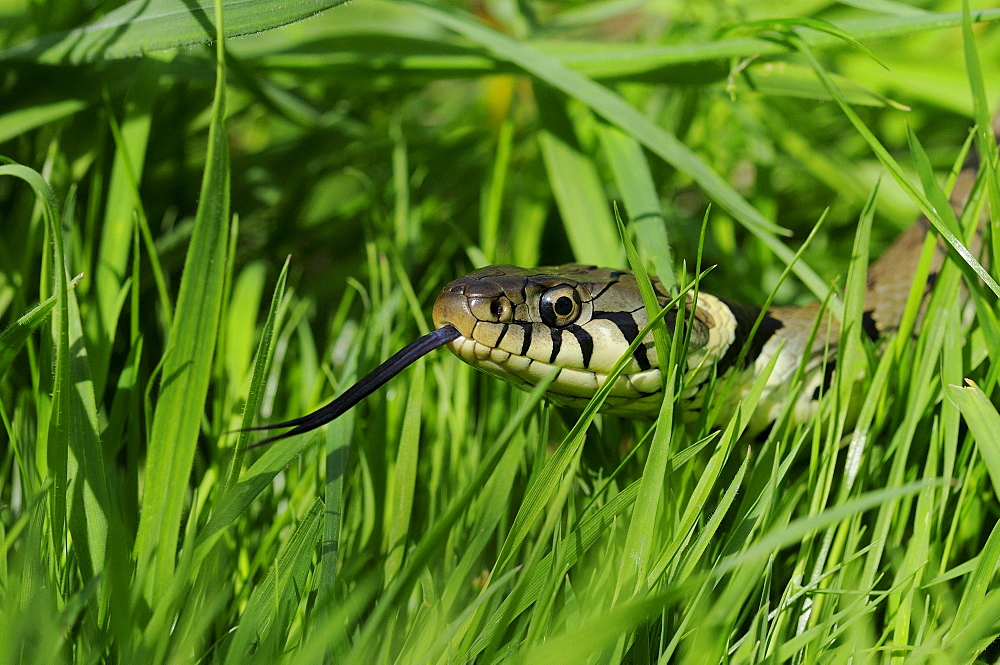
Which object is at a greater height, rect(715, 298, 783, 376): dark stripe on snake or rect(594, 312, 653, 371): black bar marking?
rect(594, 312, 653, 371): black bar marking

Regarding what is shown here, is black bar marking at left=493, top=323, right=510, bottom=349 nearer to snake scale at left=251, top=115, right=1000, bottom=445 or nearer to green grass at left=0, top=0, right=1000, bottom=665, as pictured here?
snake scale at left=251, top=115, right=1000, bottom=445

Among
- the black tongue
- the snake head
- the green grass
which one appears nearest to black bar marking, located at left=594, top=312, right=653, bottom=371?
the snake head

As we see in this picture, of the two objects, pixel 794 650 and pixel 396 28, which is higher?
pixel 396 28

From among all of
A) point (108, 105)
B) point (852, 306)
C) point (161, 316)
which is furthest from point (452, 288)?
point (108, 105)

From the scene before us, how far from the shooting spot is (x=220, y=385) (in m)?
1.61

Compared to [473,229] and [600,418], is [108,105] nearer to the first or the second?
[473,229]

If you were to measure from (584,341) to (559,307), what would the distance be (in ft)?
0.25

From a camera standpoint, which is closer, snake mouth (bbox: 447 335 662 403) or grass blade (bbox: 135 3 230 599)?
grass blade (bbox: 135 3 230 599)

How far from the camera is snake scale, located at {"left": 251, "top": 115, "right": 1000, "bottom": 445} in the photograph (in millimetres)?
1436

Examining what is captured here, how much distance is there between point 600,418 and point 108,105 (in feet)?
4.20

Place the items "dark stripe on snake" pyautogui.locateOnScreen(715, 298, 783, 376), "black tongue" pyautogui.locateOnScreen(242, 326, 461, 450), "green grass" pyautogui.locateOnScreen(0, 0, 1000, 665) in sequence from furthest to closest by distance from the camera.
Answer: "dark stripe on snake" pyautogui.locateOnScreen(715, 298, 783, 376)
"black tongue" pyautogui.locateOnScreen(242, 326, 461, 450)
"green grass" pyautogui.locateOnScreen(0, 0, 1000, 665)

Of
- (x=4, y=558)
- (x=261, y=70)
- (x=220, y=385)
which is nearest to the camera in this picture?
(x=4, y=558)

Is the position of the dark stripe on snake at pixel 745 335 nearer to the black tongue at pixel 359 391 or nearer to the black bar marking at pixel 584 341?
the black bar marking at pixel 584 341

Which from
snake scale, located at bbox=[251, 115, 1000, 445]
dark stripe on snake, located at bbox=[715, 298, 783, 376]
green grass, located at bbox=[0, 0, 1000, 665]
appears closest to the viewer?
green grass, located at bbox=[0, 0, 1000, 665]
